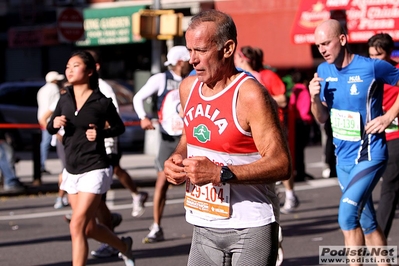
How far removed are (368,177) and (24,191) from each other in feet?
27.2

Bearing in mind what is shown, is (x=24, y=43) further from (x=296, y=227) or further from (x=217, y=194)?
(x=217, y=194)

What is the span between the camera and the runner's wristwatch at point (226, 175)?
4070 mm

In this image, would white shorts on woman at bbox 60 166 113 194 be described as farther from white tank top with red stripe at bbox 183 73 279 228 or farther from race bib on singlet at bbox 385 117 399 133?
race bib on singlet at bbox 385 117 399 133

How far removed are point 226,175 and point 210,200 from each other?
13.3 inches

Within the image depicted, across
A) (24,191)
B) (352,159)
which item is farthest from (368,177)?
(24,191)

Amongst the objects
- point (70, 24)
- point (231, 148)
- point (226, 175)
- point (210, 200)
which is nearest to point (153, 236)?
point (210, 200)

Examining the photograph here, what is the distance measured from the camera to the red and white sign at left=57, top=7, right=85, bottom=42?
703 inches

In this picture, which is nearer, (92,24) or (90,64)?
(90,64)

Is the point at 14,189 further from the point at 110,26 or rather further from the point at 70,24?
the point at 110,26

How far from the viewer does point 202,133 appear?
4.37 metres

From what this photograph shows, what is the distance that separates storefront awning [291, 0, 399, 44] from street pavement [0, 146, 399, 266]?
347 inches

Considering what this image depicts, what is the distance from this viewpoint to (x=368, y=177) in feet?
21.5

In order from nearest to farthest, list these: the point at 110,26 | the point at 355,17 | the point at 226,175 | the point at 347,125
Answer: the point at 226,175 → the point at 347,125 → the point at 355,17 → the point at 110,26

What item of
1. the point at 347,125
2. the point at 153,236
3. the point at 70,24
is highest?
the point at 347,125
